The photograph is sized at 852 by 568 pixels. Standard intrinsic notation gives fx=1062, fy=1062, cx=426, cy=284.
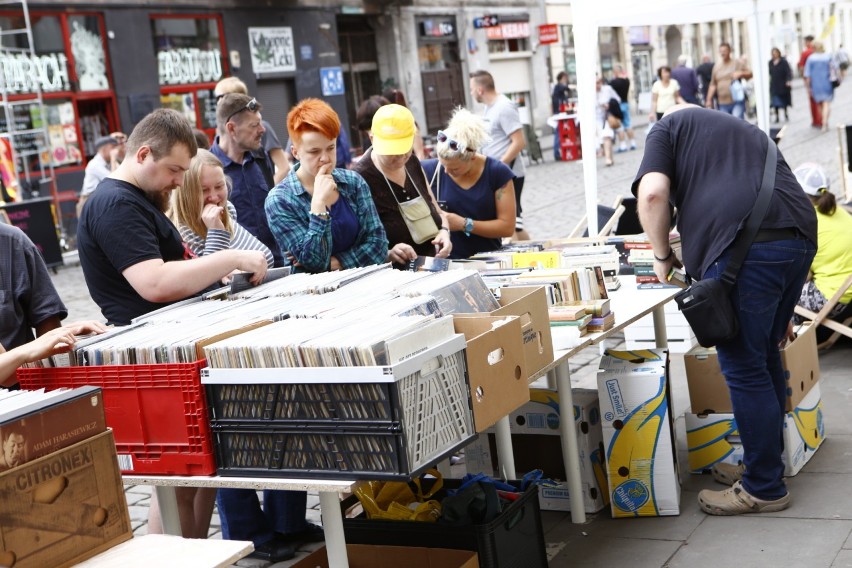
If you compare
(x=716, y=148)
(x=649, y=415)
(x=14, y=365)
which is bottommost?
(x=649, y=415)

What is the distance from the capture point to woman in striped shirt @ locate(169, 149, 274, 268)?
13.5ft

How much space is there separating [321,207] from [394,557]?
1.51 meters

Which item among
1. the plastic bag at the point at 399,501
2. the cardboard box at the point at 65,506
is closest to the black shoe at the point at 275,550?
the plastic bag at the point at 399,501

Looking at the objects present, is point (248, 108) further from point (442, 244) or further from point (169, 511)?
point (169, 511)

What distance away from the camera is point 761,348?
4.08m

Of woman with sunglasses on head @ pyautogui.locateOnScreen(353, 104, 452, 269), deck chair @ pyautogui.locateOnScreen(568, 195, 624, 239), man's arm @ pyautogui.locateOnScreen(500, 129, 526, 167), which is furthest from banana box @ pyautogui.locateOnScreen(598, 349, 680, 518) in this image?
man's arm @ pyautogui.locateOnScreen(500, 129, 526, 167)

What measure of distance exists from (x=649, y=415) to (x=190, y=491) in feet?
6.15

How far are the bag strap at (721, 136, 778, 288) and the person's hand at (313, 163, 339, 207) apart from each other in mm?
1587

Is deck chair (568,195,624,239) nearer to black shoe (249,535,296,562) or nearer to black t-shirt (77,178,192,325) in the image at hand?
black shoe (249,535,296,562)

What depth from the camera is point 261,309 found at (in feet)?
11.2

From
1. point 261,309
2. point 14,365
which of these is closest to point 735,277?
point 261,309

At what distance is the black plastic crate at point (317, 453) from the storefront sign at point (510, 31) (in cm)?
2818

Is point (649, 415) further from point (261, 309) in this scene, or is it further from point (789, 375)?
point (261, 309)

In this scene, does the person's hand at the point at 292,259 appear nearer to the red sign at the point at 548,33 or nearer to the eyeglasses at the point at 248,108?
the eyeglasses at the point at 248,108
